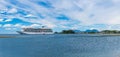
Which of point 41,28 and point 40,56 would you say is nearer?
point 40,56

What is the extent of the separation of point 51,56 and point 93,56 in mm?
6268

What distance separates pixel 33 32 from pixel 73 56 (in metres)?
162

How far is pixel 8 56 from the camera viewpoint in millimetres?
34906

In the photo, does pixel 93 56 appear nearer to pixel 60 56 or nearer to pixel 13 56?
pixel 60 56

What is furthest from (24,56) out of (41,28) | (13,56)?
(41,28)

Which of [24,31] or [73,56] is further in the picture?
[24,31]

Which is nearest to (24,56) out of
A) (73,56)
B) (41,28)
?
(73,56)

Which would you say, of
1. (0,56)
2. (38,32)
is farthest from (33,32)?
(0,56)

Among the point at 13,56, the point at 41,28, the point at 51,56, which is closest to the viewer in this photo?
the point at 51,56

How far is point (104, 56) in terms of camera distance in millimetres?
34500

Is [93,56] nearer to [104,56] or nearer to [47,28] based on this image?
[104,56]

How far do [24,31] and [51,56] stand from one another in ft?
541

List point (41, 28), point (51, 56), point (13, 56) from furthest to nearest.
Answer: point (41, 28)
point (13, 56)
point (51, 56)

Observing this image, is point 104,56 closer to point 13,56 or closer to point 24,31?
point 13,56
